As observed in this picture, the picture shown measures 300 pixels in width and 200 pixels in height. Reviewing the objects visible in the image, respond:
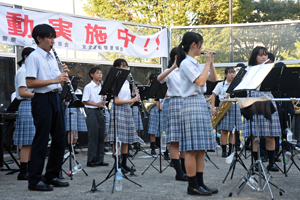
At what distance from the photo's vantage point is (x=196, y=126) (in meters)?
3.98

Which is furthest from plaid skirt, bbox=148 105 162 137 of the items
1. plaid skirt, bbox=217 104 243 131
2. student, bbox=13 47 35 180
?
student, bbox=13 47 35 180

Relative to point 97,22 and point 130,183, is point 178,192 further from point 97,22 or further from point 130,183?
point 97,22

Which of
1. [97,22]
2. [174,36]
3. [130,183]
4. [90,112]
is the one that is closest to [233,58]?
[174,36]

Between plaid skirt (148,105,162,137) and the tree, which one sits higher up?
the tree

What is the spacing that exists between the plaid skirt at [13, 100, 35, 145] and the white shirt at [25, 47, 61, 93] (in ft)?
3.57

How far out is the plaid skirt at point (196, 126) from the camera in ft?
13.0

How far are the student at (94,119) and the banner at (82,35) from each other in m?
2.30

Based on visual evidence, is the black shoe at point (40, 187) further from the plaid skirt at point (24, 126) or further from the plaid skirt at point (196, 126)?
the plaid skirt at point (196, 126)

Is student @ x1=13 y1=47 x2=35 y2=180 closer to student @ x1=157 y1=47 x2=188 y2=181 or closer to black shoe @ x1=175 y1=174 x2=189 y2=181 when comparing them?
student @ x1=157 y1=47 x2=188 y2=181

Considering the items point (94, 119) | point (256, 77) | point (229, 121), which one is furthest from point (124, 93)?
point (229, 121)

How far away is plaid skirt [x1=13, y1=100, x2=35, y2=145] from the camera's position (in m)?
5.34

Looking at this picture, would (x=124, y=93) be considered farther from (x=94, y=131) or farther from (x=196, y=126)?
(x=196, y=126)

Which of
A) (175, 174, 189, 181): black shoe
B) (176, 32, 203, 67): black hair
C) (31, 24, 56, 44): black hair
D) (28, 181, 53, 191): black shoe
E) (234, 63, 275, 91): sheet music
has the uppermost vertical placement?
(31, 24, 56, 44): black hair

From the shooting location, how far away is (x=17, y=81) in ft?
16.6
